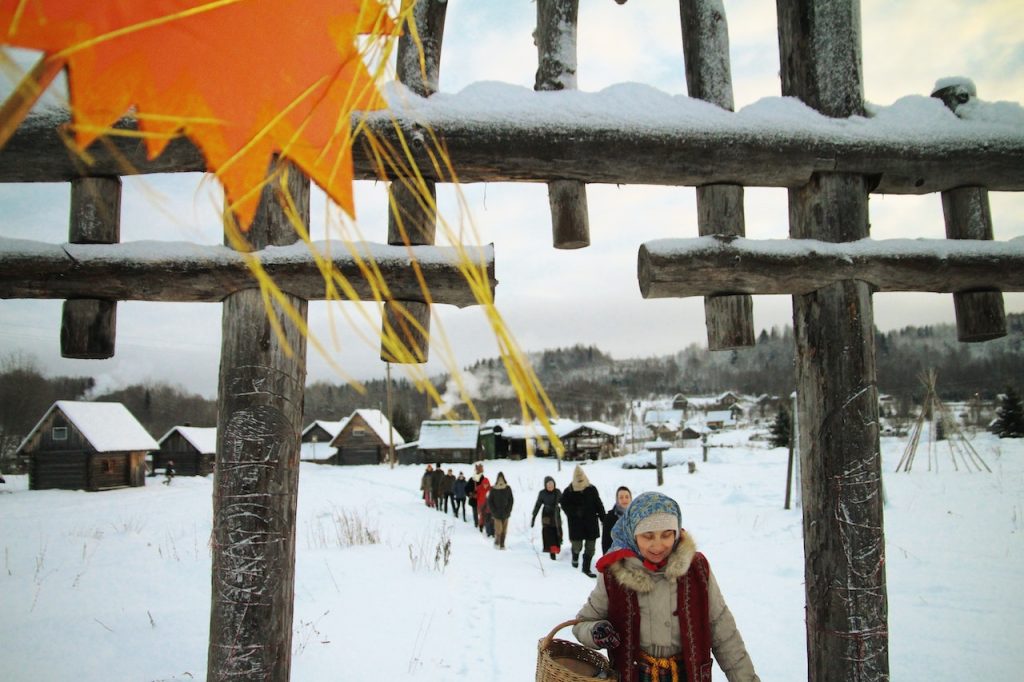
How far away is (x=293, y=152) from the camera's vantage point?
2.09m

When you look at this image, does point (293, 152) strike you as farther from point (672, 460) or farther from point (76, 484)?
point (76, 484)

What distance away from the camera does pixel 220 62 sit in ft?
5.31

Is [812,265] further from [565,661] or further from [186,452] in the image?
[186,452]

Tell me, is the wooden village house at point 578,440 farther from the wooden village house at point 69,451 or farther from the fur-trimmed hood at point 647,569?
the fur-trimmed hood at point 647,569

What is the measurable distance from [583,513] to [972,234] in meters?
5.40

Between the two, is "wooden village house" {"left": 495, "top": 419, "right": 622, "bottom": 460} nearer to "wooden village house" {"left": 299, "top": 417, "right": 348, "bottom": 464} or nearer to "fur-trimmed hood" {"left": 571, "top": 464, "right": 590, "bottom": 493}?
"wooden village house" {"left": 299, "top": 417, "right": 348, "bottom": 464}

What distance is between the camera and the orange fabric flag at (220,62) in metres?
1.49

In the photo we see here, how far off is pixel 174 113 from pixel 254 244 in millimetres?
981

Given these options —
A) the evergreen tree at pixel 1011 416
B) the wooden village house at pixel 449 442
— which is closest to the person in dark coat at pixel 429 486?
the wooden village house at pixel 449 442

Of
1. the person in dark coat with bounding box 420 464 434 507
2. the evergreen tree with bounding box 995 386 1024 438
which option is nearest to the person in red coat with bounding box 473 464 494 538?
the person in dark coat with bounding box 420 464 434 507

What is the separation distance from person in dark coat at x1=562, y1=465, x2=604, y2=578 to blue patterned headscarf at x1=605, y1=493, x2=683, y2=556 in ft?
16.0

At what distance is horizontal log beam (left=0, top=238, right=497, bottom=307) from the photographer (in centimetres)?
260

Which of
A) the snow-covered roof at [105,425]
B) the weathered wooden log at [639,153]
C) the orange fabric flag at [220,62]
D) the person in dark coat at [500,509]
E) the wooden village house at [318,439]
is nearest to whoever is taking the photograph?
the orange fabric flag at [220,62]

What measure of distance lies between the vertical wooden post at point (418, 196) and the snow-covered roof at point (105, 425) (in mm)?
27327
